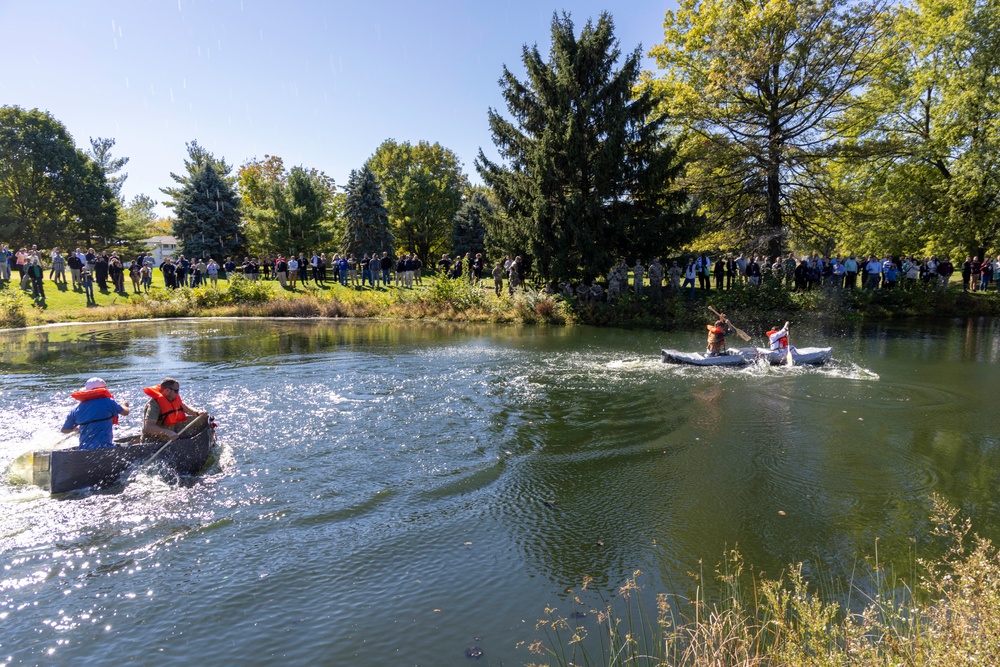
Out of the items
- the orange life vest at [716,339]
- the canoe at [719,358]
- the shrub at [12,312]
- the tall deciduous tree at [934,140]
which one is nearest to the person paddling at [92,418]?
the canoe at [719,358]

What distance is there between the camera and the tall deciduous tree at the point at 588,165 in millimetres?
26453

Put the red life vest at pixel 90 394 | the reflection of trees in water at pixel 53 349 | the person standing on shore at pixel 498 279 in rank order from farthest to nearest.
→ the person standing on shore at pixel 498 279
the reflection of trees in water at pixel 53 349
the red life vest at pixel 90 394

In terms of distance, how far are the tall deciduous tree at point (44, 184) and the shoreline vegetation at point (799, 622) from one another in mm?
57054

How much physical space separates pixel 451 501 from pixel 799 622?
4.77 meters

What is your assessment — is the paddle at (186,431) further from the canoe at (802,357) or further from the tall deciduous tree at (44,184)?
the tall deciduous tree at (44,184)

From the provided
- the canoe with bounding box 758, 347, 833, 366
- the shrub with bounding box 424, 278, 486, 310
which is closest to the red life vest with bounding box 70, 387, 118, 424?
the canoe with bounding box 758, 347, 833, 366

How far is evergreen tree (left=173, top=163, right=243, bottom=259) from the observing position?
42.2m

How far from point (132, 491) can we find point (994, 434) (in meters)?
14.4

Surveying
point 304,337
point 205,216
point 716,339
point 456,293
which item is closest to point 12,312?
point 304,337

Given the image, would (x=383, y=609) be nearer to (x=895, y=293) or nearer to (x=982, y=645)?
(x=982, y=645)

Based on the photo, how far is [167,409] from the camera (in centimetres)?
1002

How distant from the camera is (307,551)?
7.47 metres

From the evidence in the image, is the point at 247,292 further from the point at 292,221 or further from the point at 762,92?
the point at 762,92

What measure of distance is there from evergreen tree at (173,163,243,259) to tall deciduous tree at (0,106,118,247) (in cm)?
1386
